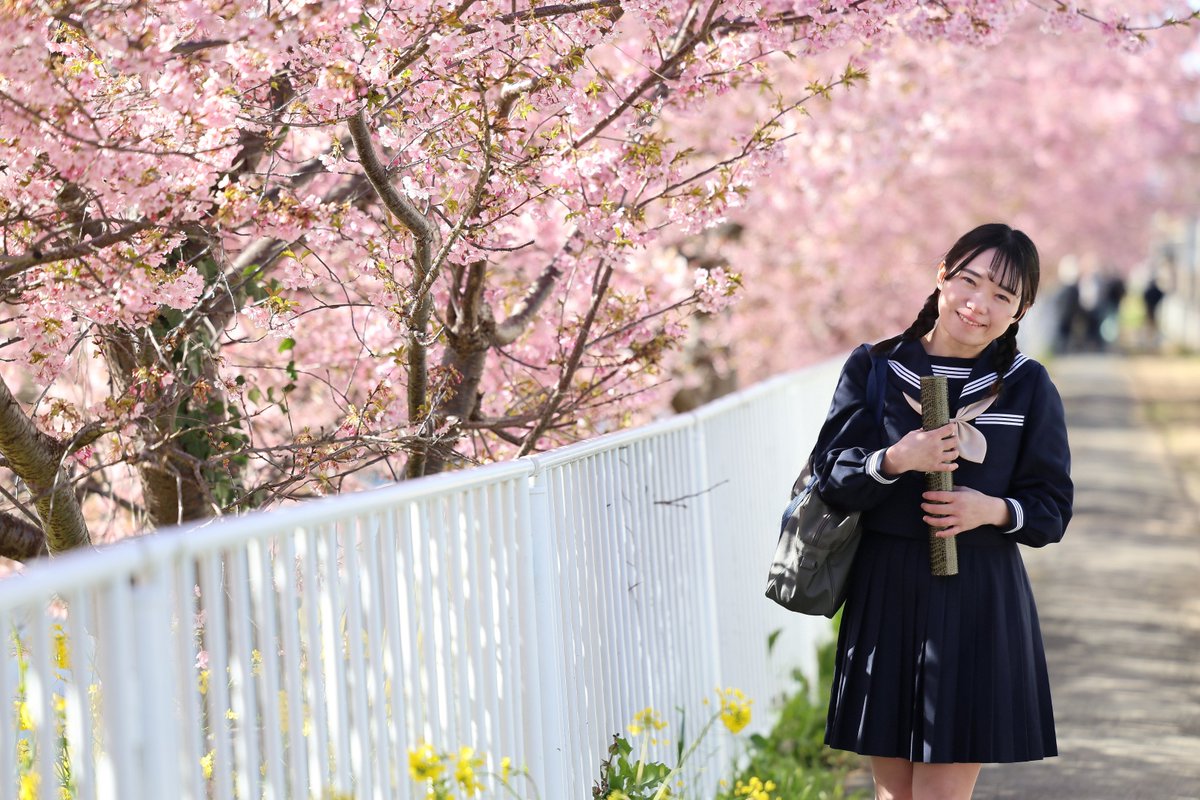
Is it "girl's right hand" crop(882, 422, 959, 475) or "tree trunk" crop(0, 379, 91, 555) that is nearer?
"girl's right hand" crop(882, 422, 959, 475)

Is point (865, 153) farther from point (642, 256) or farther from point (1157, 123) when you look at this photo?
point (1157, 123)

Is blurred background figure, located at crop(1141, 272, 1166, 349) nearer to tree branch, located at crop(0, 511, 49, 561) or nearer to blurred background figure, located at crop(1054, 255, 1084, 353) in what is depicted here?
blurred background figure, located at crop(1054, 255, 1084, 353)

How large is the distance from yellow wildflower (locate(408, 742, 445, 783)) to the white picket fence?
0.04m

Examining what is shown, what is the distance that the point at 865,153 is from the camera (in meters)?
10.2

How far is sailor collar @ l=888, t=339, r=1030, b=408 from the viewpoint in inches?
126

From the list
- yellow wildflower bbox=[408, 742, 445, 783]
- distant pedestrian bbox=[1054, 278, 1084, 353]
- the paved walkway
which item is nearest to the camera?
yellow wildflower bbox=[408, 742, 445, 783]

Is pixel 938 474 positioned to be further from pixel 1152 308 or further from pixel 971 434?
pixel 1152 308

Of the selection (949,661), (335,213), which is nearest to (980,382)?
(949,661)

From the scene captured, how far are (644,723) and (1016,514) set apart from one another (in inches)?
46.4

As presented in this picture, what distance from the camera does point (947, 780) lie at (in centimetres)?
322

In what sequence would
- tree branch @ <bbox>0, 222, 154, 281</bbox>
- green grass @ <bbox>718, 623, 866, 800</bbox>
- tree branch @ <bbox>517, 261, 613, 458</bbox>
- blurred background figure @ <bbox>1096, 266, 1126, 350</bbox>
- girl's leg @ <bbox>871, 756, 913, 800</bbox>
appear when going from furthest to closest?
blurred background figure @ <bbox>1096, 266, 1126, 350</bbox>, green grass @ <bbox>718, 623, 866, 800</bbox>, tree branch @ <bbox>517, 261, 613, 458</bbox>, girl's leg @ <bbox>871, 756, 913, 800</bbox>, tree branch @ <bbox>0, 222, 154, 281</bbox>

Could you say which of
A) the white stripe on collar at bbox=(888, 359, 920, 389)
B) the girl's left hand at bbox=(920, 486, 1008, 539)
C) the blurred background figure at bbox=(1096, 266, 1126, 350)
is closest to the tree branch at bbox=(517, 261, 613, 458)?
the white stripe on collar at bbox=(888, 359, 920, 389)

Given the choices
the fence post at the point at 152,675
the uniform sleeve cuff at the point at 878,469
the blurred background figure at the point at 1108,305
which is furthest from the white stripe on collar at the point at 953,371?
the blurred background figure at the point at 1108,305

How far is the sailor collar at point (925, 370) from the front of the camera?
3211mm
